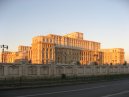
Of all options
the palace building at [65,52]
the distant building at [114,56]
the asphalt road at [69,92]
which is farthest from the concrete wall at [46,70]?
the distant building at [114,56]

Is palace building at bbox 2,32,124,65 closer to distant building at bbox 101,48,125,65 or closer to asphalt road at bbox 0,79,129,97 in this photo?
distant building at bbox 101,48,125,65

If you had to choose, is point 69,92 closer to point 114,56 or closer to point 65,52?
point 65,52

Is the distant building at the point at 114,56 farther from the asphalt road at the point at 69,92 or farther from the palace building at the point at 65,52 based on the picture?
the asphalt road at the point at 69,92

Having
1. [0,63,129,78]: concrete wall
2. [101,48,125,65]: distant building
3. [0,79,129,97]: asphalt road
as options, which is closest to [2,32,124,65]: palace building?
[101,48,125,65]: distant building

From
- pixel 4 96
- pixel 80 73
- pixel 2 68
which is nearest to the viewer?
pixel 4 96

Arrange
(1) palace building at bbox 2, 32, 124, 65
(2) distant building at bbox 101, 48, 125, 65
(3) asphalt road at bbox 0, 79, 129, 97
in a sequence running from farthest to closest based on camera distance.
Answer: (2) distant building at bbox 101, 48, 125, 65 < (1) palace building at bbox 2, 32, 124, 65 < (3) asphalt road at bbox 0, 79, 129, 97

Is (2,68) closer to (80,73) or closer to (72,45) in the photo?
(80,73)

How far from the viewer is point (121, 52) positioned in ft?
483

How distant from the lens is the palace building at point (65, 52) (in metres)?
125

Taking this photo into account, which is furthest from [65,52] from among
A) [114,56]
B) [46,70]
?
[46,70]

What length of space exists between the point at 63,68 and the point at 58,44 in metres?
97.1

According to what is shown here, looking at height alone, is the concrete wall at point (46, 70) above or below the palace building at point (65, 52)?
below

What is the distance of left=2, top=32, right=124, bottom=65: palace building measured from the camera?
124938 mm

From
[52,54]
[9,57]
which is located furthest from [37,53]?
[9,57]
